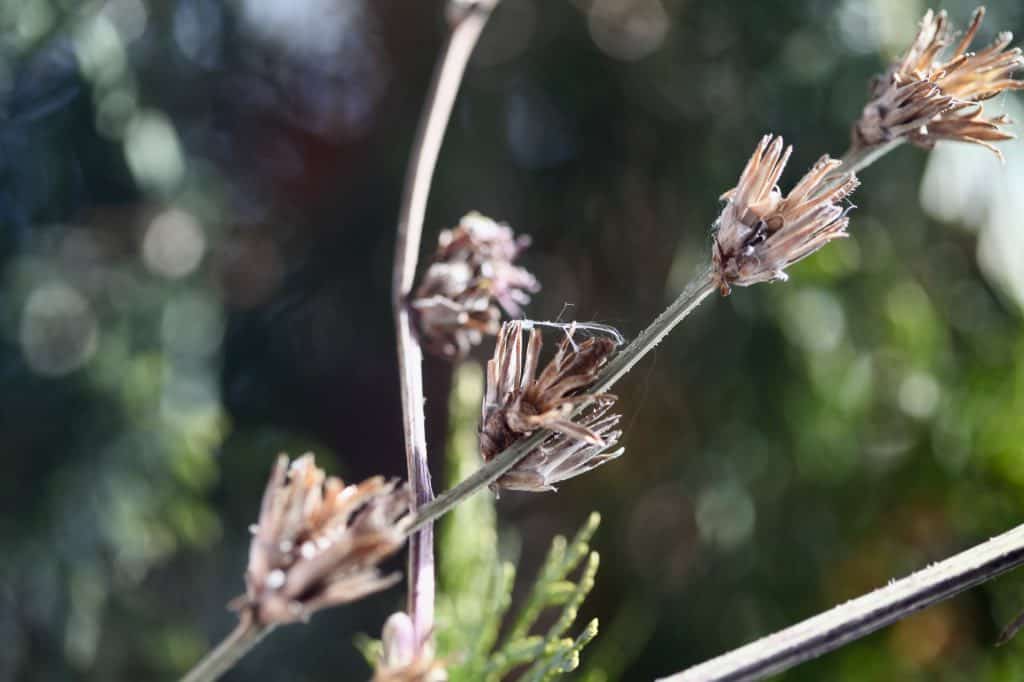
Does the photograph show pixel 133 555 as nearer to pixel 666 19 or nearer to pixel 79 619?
pixel 79 619

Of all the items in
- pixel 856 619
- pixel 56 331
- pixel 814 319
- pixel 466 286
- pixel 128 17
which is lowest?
pixel 856 619

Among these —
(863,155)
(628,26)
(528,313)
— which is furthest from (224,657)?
(628,26)

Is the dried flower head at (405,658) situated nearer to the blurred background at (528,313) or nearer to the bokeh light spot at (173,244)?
the blurred background at (528,313)

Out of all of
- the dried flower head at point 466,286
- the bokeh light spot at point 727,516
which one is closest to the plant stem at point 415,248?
the dried flower head at point 466,286

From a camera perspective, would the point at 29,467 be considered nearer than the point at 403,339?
No

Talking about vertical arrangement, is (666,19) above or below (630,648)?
above

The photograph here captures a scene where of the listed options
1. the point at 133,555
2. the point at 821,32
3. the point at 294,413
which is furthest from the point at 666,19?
the point at 133,555

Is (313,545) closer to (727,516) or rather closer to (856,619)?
(856,619)
